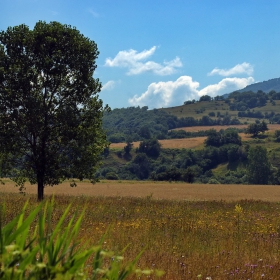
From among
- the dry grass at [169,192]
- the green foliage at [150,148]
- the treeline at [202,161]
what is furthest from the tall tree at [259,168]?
the dry grass at [169,192]

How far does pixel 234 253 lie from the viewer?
895cm

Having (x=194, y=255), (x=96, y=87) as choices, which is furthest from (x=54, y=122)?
(x=194, y=255)

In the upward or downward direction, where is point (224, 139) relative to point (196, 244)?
upward

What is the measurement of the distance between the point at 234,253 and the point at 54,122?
16336 millimetres

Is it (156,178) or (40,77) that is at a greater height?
(40,77)

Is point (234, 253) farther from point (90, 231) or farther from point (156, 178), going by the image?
point (156, 178)

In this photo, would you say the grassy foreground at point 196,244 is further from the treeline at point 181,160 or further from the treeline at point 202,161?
the treeline at point 181,160

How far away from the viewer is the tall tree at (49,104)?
873 inches

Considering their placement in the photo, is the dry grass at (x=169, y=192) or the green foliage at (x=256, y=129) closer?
the dry grass at (x=169, y=192)

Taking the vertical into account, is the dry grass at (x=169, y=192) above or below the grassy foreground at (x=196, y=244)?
below

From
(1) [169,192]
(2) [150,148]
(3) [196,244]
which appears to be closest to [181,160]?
(2) [150,148]

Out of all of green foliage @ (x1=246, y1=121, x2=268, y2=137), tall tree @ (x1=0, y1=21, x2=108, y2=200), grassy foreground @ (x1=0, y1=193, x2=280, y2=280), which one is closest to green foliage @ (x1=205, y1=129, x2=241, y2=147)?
green foliage @ (x1=246, y1=121, x2=268, y2=137)

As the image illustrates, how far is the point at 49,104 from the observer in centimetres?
2316

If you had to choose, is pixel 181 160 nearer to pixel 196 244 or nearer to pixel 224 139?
pixel 224 139
